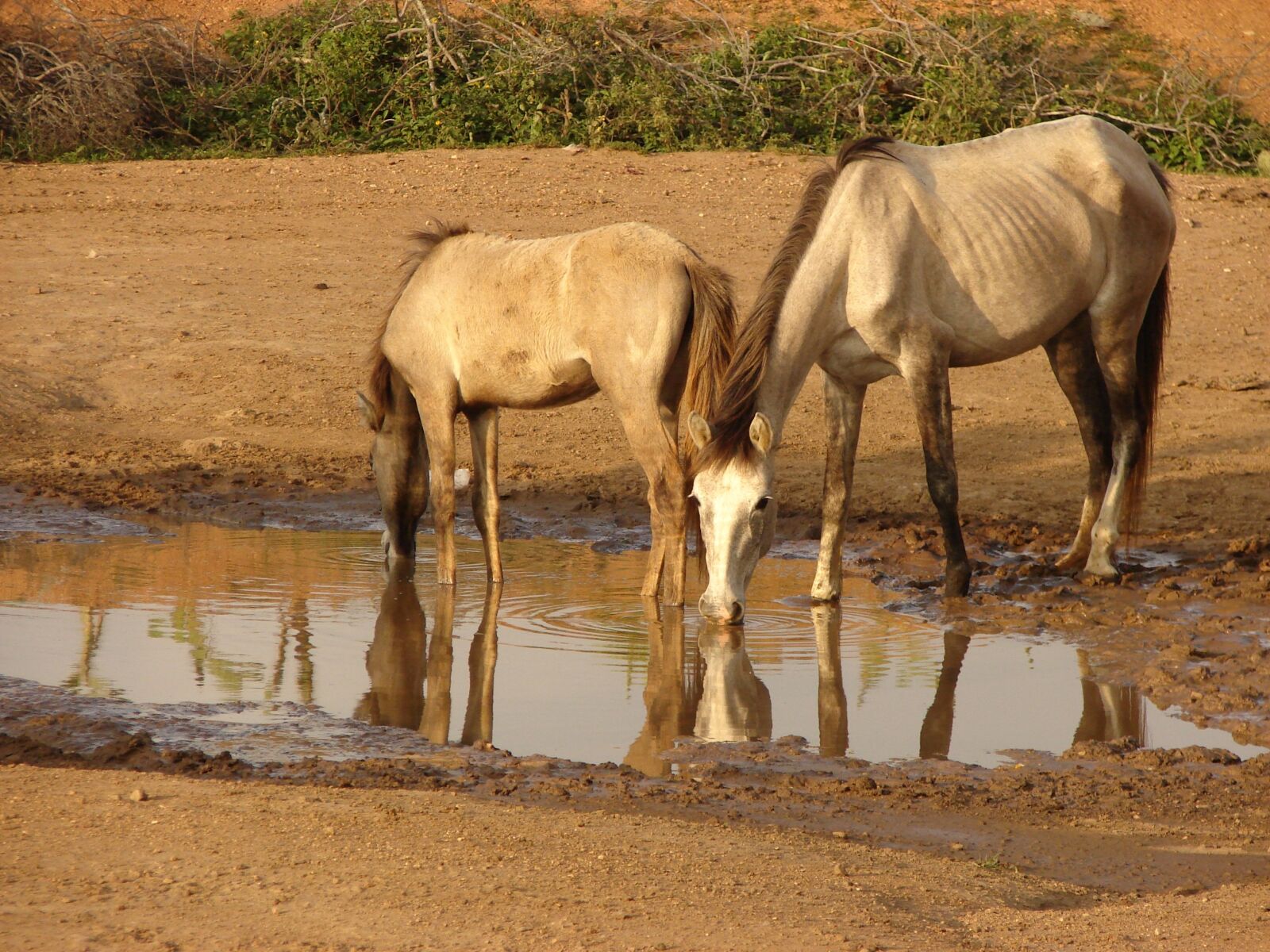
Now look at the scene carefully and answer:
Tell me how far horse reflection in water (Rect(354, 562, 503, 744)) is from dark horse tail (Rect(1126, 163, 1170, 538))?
10.9 feet

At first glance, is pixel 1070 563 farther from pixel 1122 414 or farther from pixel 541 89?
pixel 541 89

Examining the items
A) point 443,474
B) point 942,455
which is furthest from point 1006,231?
point 443,474

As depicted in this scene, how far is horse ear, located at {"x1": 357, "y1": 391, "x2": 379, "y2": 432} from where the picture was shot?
26.6 ft

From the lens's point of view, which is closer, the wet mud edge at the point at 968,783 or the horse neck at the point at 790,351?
the wet mud edge at the point at 968,783

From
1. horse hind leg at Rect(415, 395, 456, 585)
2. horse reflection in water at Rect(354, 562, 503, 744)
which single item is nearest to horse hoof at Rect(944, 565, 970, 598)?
horse reflection in water at Rect(354, 562, 503, 744)

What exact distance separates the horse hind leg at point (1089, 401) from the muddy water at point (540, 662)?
4.81ft

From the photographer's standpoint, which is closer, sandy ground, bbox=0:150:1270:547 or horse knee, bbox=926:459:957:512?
horse knee, bbox=926:459:957:512

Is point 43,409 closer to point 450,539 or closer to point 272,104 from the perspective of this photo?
point 450,539

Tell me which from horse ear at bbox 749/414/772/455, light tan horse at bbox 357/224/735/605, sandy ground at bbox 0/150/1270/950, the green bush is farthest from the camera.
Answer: the green bush

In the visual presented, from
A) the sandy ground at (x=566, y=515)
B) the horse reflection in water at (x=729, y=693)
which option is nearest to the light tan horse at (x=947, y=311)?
the horse reflection in water at (x=729, y=693)

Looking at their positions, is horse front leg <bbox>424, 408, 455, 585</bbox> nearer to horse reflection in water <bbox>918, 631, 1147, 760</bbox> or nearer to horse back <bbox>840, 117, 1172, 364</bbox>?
horse back <bbox>840, 117, 1172, 364</bbox>

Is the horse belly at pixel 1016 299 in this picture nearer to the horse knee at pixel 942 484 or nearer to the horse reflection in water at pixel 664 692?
the horse knee at pixel 942 484

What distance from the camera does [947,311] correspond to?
7332 millimetres

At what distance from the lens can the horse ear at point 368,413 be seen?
319 inches
